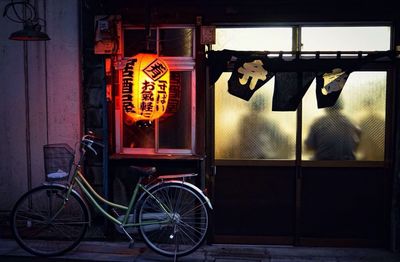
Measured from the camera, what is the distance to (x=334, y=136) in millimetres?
9391

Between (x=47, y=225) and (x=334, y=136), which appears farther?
(x=334, y=136)

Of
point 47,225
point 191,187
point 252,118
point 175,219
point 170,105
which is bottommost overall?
point 47,225

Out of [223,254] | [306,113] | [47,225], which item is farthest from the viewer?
A: [306,113]

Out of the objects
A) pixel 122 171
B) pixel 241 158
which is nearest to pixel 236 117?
pixel 241 158

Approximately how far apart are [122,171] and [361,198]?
4.67 meters

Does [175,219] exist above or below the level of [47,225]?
above

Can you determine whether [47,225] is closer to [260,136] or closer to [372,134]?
[260,136]

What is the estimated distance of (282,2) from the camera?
359 inches

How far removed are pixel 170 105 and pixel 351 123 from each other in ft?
11.4

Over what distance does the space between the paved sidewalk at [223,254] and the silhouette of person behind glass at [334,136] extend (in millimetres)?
1787

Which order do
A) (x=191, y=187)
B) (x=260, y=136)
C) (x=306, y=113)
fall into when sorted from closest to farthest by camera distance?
1. (x=191, y=187)
2. (x=306, y=113)
3. (x=260, y=136)

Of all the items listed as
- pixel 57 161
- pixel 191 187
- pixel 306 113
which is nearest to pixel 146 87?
pixel 191 187

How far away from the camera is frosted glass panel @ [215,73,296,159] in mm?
9477

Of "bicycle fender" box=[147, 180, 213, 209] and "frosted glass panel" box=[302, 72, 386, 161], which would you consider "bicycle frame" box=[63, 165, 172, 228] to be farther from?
"frosted glass panel" box=[302, 72, 386, 161]
